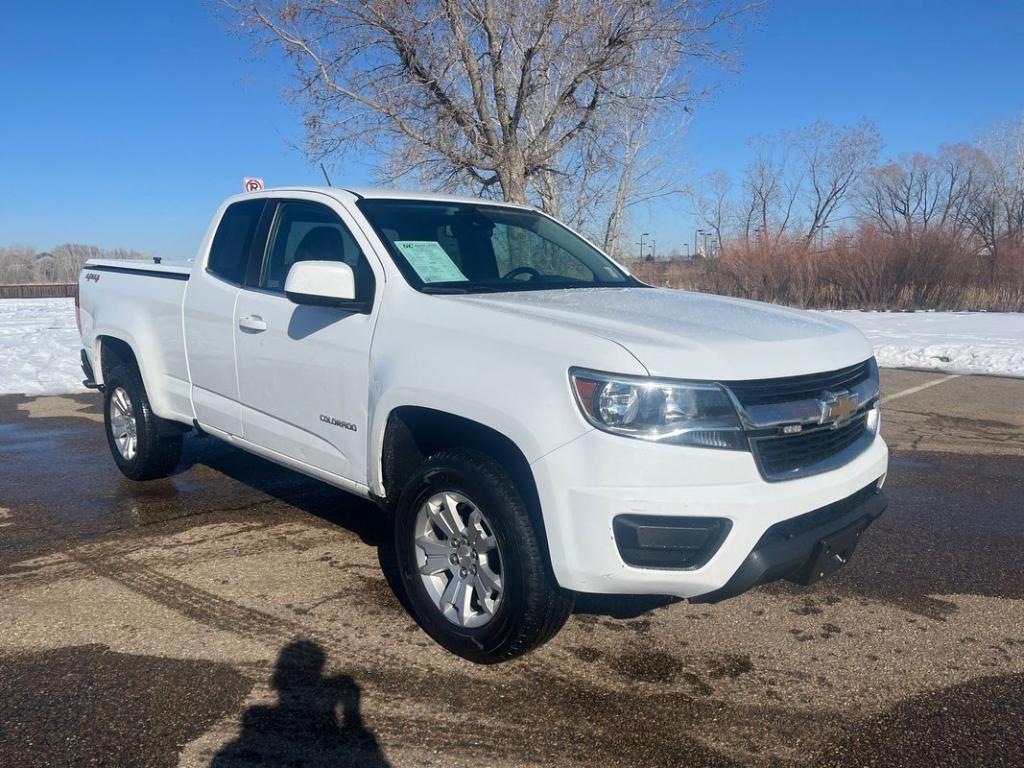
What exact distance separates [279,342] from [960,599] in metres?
3.48

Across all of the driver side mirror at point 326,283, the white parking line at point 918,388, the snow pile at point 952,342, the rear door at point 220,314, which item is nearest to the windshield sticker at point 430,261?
the driver side mirror at point 326,283

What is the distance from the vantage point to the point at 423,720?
2836mm

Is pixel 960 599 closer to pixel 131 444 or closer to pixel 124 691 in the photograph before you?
pixel 124 691

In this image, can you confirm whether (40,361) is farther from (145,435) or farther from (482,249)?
(482,249)

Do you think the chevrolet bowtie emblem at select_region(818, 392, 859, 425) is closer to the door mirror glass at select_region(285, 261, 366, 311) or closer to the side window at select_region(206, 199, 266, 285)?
the door mirror glass at select_region(285, 261, 366, 311)

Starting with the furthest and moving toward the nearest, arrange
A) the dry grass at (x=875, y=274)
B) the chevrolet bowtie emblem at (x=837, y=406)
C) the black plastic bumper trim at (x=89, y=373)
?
1. the dry grass at (x=875, y=274)
2. the black plastic bumper trim at (x=89, y=373)
3. the chevrolet bowtie emblem at (x=837, y=406)

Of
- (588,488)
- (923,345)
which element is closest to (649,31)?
(923,345)

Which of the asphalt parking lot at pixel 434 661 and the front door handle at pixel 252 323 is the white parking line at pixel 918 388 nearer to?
the asphalt parking lot at pixel 434 661

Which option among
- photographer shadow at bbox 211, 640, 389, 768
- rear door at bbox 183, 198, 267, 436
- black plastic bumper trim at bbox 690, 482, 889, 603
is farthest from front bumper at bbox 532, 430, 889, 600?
rear door at bbox 183, 198, 267, 436

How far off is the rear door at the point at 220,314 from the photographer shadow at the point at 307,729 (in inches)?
72.6

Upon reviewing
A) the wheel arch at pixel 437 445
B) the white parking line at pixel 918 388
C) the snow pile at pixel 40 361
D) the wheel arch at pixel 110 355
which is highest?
the wheel arch at pixel 110 355

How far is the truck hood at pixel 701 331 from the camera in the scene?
2.78 m

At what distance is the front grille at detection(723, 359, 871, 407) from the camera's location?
281 cm

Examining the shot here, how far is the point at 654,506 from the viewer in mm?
2695
